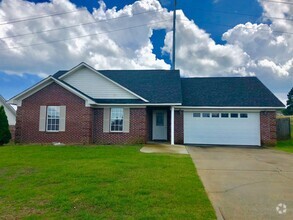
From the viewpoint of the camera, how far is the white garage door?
57.8ft

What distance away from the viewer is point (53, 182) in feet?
21.4

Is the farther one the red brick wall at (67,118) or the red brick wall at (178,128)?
the red brick wall at (178,128)

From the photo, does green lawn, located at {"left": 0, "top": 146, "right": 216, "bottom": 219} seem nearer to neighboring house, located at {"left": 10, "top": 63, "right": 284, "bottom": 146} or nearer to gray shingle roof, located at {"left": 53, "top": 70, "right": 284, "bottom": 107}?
neighboring house, located at {"left": 10, "top": 63, "right": 284, "bottom": 146}

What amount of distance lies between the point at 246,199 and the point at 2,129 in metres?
15.9

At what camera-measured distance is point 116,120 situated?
17.3 m

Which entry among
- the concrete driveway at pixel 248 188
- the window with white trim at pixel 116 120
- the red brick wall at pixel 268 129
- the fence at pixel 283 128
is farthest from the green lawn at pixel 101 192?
the fence at pixel 283 128

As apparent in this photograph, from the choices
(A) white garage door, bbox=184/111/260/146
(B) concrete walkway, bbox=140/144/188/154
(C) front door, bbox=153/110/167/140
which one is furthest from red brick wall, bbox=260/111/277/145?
(C) front door, bbox=153/110/167/140

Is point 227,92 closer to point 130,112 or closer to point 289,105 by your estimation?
point 130,112

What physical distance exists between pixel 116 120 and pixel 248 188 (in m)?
11.9

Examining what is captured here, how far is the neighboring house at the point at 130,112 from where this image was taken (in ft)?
54.0

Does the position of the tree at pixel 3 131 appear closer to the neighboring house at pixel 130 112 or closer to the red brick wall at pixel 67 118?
the red brick wall at pixel 67 118

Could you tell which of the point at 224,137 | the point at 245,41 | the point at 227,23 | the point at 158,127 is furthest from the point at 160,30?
the point at 224,137

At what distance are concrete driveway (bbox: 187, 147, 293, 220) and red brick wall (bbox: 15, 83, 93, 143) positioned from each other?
9.13m

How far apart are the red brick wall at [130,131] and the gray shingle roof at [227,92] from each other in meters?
3.43
